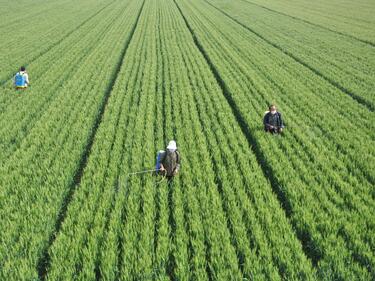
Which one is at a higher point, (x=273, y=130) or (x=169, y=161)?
(x=169, y=161)

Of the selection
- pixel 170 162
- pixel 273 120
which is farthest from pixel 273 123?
pixel 170 162

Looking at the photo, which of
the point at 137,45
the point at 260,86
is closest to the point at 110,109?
the point at 260,86

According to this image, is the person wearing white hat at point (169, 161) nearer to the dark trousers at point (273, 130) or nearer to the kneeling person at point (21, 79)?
the dark trousers at point (273, 130)

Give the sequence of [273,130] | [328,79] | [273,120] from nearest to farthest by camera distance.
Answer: [273,120]
[273,130]
[328,79]

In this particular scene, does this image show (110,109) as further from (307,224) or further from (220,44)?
(220,44)

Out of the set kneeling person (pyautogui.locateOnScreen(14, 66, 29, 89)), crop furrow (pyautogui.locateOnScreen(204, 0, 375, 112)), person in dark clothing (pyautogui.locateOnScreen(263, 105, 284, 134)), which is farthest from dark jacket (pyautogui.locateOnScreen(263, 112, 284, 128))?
kneeling person (pyautogui.locateOnScreen(14, 66, 29, 89))

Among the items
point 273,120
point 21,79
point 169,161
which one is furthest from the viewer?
point 21,79

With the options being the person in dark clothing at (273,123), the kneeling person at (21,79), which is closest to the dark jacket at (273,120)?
the person in dark clothing at (273,123)

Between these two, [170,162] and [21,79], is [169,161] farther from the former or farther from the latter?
[21,79]
